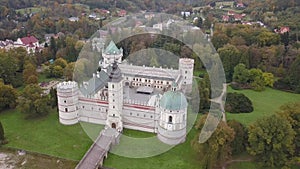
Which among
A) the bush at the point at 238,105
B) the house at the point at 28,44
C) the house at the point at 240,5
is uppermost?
the house at the point at 240,5

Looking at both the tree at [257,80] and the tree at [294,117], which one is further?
the tree at [257,80]

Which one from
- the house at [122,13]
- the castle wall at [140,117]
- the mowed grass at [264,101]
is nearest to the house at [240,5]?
the house at [122,13]

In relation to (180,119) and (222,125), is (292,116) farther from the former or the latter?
(180,119)

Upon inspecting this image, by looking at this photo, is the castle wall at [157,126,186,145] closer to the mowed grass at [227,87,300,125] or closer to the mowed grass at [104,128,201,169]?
the mowed grass at [104,128,201,169]

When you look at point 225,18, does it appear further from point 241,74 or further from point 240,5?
point 241,74

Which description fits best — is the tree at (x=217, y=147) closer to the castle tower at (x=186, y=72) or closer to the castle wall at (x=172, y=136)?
the castle wall at (x=172, y=136)

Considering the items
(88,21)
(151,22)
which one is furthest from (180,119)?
(88,21)
